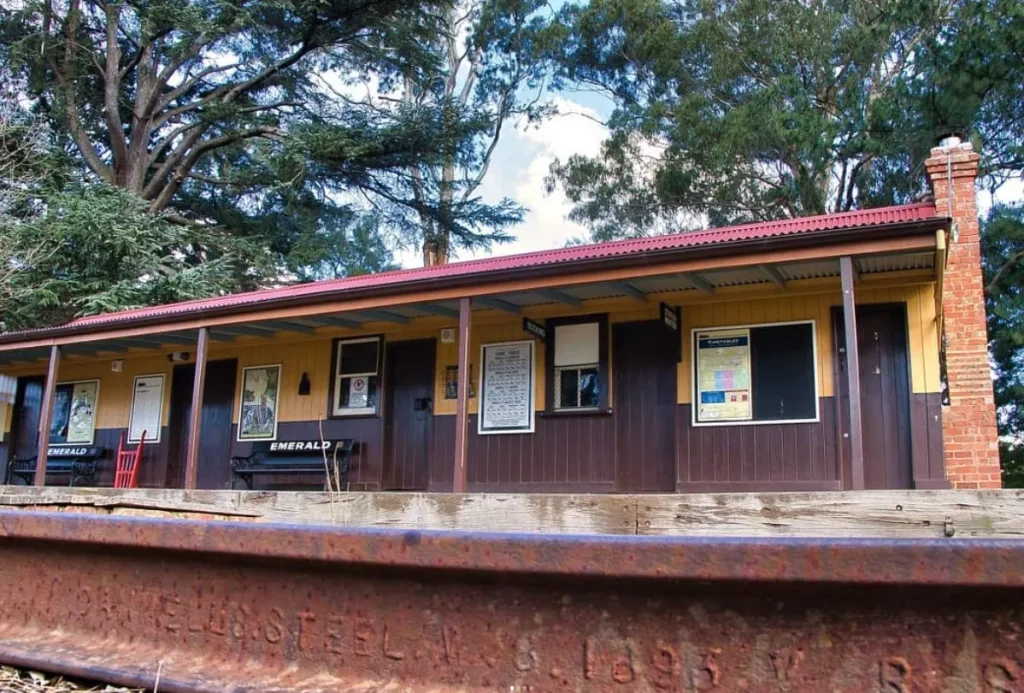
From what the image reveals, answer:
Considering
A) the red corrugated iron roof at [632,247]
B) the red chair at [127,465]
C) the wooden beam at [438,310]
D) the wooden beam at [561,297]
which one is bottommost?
the red chair at [127,465]

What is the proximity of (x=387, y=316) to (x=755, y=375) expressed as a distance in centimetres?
528

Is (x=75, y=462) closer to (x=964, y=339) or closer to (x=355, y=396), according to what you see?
(x=355, y=396)

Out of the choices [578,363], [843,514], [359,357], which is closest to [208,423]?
[359,357]

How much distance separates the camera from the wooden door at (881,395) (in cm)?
949

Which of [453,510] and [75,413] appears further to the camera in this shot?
[75,413]

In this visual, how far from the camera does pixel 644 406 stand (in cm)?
1103

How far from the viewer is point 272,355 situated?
14.1 metres

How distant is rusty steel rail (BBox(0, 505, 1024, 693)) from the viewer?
1564 mm

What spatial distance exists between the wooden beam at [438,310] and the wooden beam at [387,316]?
611mm

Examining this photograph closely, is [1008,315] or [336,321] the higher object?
[1008,315]

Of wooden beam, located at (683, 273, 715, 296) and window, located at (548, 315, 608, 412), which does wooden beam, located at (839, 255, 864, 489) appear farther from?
window, located at (548, 315, 608, 412)

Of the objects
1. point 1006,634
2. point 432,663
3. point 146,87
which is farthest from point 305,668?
point 146,87

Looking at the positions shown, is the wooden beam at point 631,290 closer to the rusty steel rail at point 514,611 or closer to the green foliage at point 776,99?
the rusty steel rail at point 514,611

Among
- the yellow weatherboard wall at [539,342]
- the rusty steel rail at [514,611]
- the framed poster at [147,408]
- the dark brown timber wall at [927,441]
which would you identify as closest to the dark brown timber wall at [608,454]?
the dark brown timber wall at [927,441]
